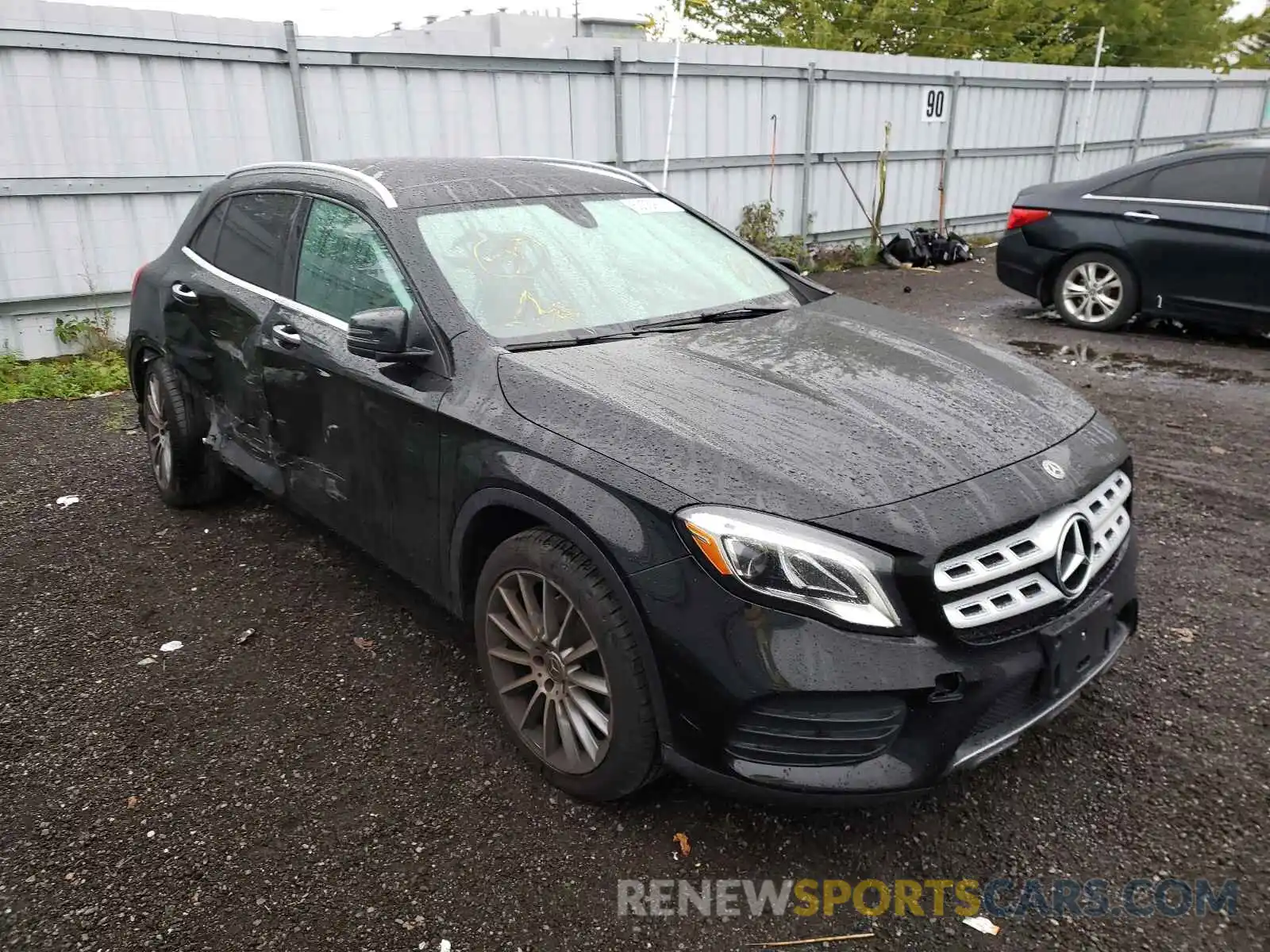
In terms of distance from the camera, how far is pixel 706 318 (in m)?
3.23

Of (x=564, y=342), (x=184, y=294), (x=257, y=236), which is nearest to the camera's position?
(x=564, y=342)

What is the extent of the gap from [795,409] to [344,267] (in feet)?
5.84

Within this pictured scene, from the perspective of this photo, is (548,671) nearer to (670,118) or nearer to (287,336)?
→ (287,336)

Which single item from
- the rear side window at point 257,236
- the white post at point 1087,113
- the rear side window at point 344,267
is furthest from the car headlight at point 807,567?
the white post at point 1087,113

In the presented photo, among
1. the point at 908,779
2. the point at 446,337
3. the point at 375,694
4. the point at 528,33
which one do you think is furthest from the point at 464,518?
the point at 528,33

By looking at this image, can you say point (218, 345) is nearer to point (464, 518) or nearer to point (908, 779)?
point (464, 518)

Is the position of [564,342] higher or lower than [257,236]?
lower

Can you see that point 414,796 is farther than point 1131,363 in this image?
No

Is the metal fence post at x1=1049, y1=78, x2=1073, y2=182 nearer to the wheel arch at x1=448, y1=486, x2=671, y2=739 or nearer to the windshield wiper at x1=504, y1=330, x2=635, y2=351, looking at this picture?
the windshield wiper at x1=504, y1=330, x2=635, y2=351

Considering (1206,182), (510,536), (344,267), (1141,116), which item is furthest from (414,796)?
(1141,116)

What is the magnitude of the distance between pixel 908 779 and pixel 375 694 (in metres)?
1.83

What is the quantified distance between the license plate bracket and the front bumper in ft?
0.06

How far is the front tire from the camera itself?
7.50 feet

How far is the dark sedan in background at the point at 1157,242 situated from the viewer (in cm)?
711
